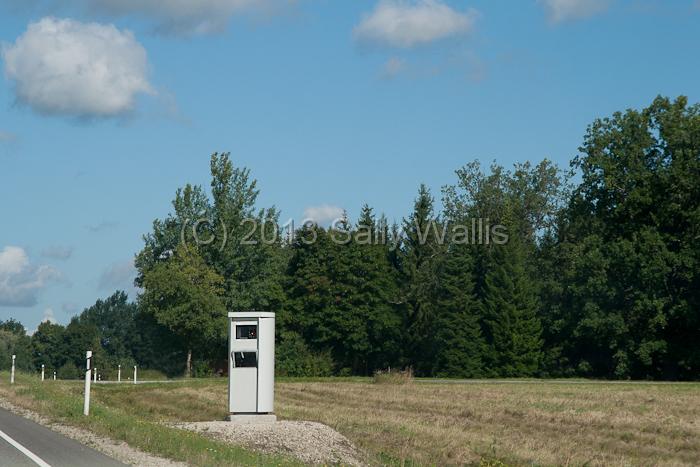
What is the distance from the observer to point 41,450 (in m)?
16.7

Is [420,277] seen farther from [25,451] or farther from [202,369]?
[25,451]

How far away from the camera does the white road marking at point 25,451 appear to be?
14955 millimetres

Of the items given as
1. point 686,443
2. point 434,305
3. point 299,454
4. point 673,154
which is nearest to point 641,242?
point 673,154

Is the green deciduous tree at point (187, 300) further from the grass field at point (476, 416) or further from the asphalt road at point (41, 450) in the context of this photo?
the asphalt road at point (41, 450)

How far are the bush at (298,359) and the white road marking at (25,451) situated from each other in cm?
5548

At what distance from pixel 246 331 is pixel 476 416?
9400 millimetres

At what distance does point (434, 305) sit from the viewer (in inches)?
3209

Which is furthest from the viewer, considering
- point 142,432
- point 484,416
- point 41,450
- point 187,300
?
point 187,300

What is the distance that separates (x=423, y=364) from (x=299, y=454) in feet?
197

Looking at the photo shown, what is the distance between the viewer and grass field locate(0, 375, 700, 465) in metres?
23.3

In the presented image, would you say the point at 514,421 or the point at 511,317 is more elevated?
the point at 511,317

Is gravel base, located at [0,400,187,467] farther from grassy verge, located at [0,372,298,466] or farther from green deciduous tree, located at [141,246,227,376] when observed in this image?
green deciduous tree, located at [141,246,227,376]

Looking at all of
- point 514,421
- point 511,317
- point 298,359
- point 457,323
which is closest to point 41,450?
point 514,421
